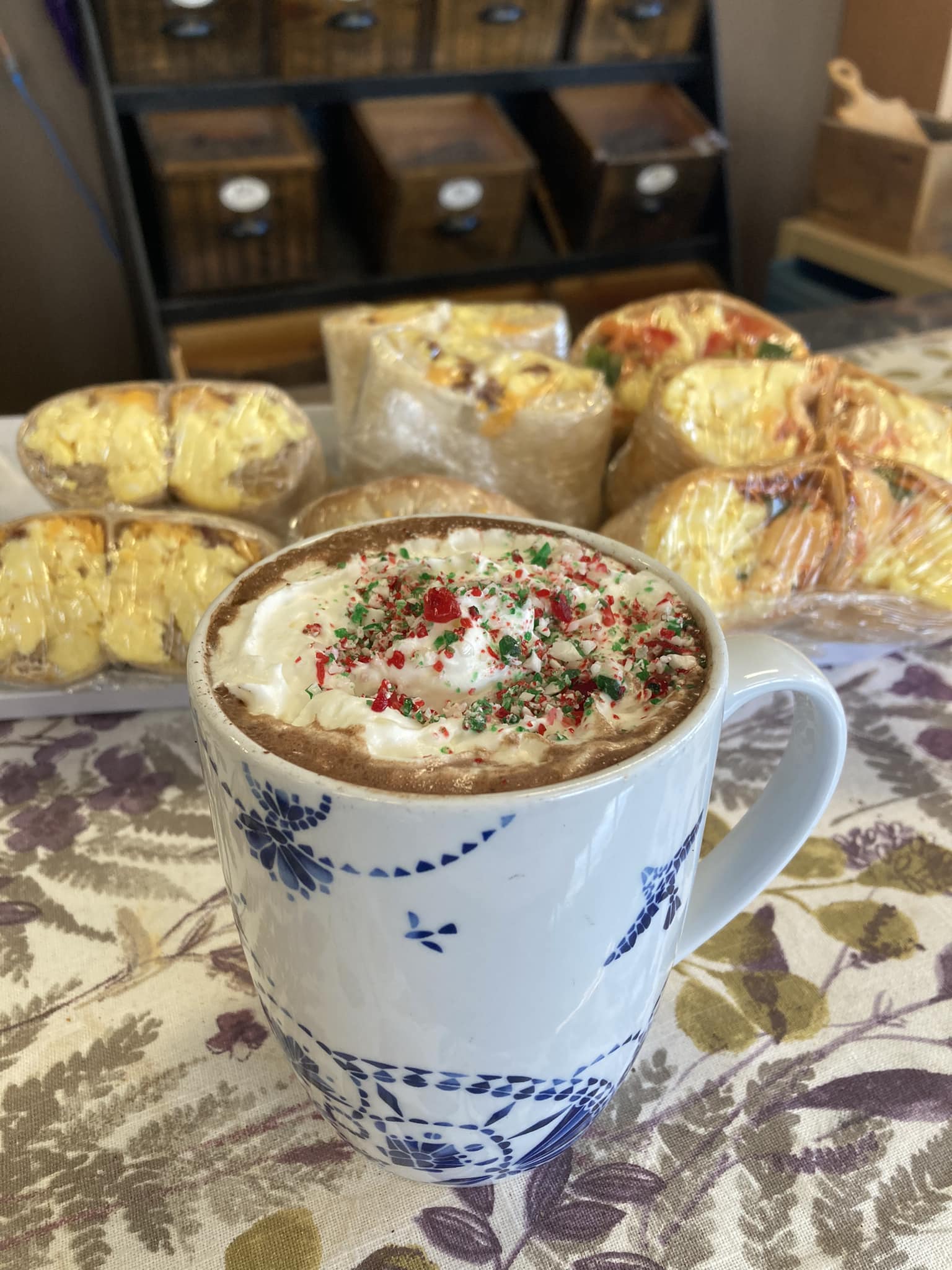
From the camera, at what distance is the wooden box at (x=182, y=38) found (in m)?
1.73

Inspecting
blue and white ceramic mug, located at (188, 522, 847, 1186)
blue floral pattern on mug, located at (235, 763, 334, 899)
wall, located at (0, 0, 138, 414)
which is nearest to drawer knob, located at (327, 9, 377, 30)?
wall, located at (0, 0, 138, 414)

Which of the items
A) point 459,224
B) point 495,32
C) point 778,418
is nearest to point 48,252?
point 459,224

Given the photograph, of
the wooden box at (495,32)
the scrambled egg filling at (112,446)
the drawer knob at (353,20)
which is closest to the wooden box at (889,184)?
the wooden box at (495,32)

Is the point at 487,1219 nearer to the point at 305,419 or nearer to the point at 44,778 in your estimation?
the point at 44,778

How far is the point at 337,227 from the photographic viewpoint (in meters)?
2.18

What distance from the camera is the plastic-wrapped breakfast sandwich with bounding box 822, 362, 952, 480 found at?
0.80 meters

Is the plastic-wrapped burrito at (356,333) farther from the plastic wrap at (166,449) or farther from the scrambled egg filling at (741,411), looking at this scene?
the scrambled egg filling at (741,411)

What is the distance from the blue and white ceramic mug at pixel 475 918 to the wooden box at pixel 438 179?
1696 millimetres

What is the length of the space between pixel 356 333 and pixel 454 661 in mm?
598

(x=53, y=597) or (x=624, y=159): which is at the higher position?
(x=624, y=159)

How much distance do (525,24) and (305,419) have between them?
1.59m

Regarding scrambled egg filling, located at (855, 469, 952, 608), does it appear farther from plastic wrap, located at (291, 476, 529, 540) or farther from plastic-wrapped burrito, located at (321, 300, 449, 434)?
plastic-wrapped burrito, located at (321, 300, 449, 434)

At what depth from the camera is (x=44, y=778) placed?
67cm

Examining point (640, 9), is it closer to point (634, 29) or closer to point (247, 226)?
point (634, 29)
